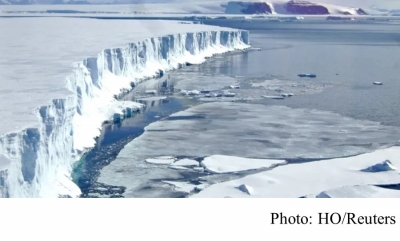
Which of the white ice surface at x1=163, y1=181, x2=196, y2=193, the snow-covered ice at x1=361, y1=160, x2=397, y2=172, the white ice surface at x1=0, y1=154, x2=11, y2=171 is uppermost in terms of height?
the white ice surface at x1=0, y1=154, x2=11, y2=171

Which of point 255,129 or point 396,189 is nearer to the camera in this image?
point 396,189

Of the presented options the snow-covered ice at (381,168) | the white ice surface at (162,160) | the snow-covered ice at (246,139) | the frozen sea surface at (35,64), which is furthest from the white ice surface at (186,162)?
the snow-covered ice at (381,168)

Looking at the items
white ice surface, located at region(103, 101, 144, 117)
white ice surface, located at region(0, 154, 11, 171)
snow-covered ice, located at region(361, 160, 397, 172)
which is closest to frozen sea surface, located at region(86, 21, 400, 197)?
snow-covered ice, located at region(361, 160, 397, 172)

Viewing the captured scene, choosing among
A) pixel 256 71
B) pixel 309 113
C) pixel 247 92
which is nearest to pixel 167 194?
pixel 309 113

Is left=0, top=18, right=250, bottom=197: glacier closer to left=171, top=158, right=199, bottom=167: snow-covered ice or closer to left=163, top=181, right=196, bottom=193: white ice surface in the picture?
left=163, top=181, right=196, bottom=193: white ice surface

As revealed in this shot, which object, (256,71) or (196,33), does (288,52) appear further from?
(256,71)

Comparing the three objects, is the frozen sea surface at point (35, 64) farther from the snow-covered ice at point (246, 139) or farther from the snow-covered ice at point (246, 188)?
the snow-covered ice at point (246, 188)

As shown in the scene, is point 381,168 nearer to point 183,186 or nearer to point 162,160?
point 183,186
